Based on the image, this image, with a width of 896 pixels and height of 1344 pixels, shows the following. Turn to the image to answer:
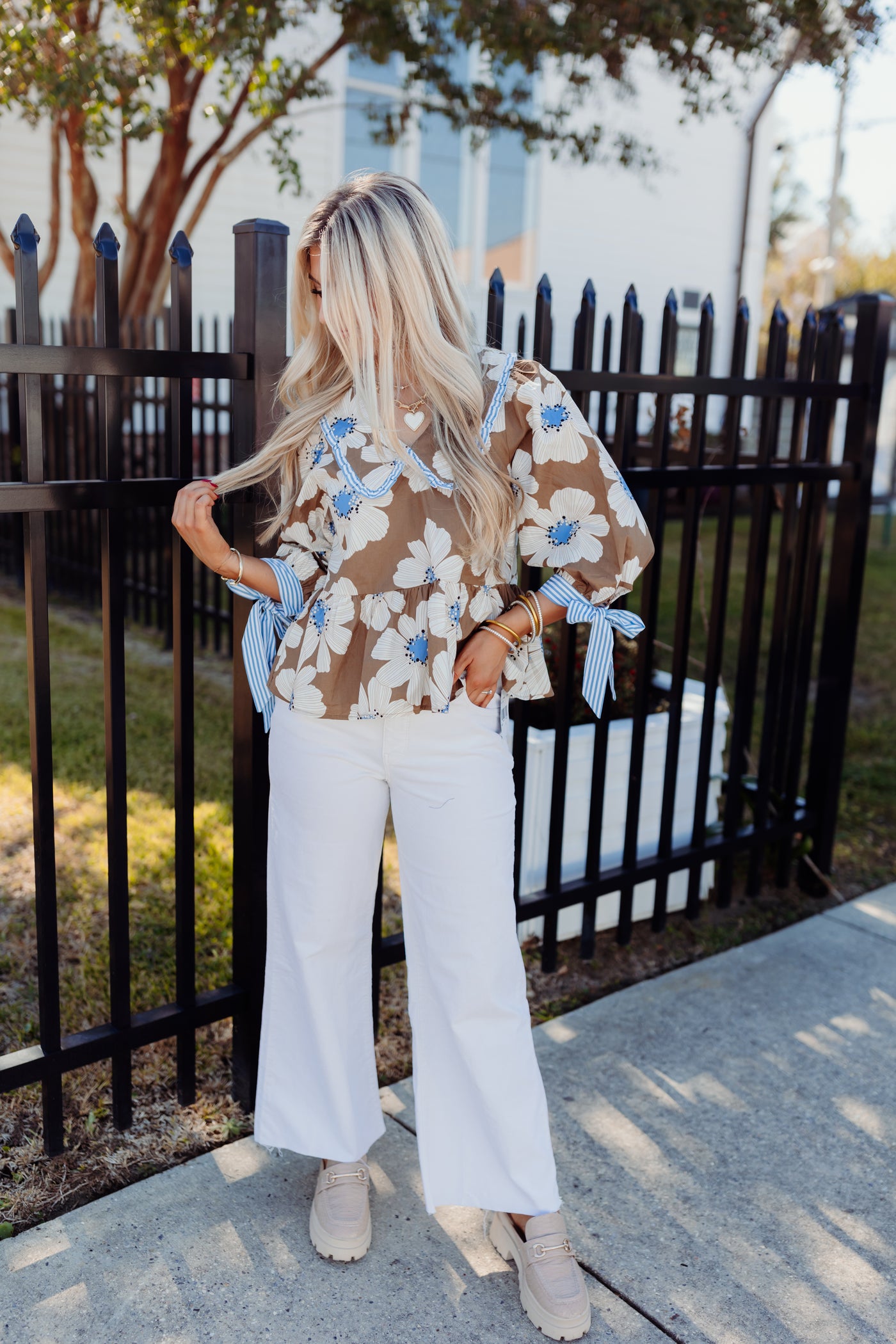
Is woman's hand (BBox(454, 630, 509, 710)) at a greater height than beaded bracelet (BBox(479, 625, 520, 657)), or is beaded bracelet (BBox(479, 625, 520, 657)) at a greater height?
beaded bracelet (BBox(479, 625, 520, 657))

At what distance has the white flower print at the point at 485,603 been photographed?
6.63 feet

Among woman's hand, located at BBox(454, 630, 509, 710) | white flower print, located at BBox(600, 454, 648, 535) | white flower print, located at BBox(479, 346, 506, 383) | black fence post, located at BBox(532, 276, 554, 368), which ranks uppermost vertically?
black fence post, located at BBox(532, 276, 554, 368)

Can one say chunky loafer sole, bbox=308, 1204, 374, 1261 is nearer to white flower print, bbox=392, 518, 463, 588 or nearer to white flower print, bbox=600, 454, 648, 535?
white flower print, bbox=392, 518, 463, 588

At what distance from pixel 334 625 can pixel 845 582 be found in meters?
2.30

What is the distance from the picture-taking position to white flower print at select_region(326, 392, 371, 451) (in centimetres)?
193

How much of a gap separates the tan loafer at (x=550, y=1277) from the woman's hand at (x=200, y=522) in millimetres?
1301

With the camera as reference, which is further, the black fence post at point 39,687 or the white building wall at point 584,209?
the white building wall at point 584,209

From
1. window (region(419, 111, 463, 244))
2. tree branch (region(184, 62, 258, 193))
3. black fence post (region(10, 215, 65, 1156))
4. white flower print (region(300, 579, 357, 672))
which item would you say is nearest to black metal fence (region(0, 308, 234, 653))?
tree branch (region(184, 62, 258, 193))

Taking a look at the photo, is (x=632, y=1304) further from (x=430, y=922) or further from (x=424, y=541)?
(x=424, y=541)

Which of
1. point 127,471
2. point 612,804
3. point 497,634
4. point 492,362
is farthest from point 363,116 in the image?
point 497,634

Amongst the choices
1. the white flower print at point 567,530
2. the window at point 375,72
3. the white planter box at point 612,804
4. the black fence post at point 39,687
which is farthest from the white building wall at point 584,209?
the white flower print at point 567,530

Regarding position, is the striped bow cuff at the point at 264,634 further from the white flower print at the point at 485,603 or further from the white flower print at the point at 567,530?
the white flower print at the point at 567,530

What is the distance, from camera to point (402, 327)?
1.89 meters

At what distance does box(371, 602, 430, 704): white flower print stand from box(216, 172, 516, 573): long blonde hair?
5.8 inches
